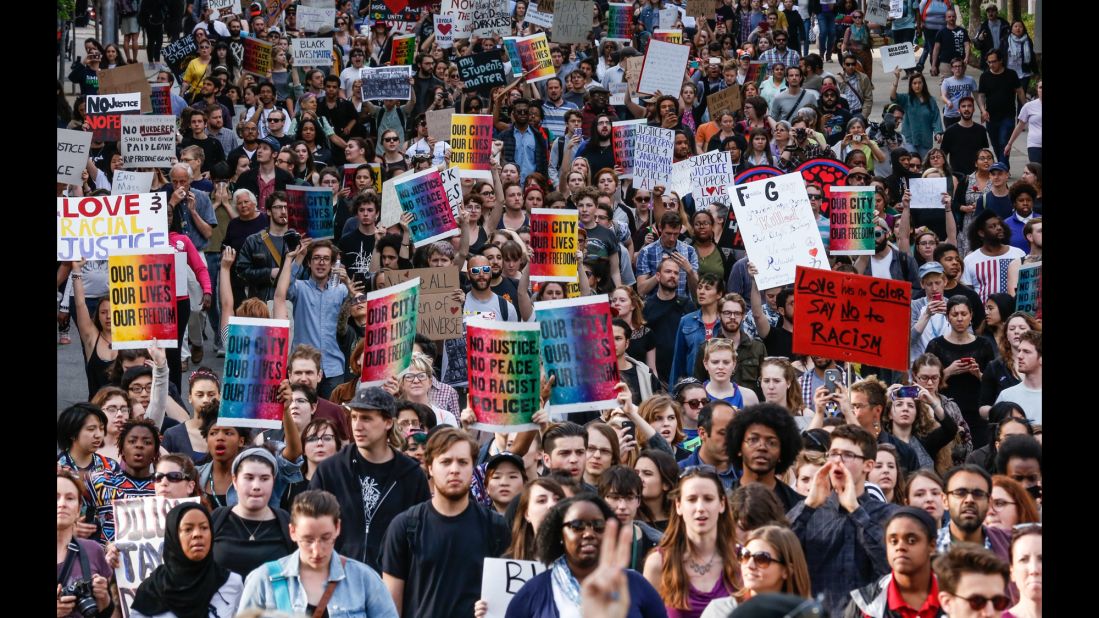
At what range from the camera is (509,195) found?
14.4 metres

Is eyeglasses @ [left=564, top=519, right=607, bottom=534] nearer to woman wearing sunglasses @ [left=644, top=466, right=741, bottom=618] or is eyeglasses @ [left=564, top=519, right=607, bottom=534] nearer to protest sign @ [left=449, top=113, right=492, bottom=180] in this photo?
woman wearing sunglasses @ [left=644, top=466, right=741, bottom=618]

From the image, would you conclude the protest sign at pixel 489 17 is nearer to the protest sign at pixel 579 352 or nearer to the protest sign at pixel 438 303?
the protest sign at pixel 438 303

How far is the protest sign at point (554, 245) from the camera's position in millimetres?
12820

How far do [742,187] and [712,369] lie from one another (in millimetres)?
2558

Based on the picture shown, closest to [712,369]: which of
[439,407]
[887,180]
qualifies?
[439,407]

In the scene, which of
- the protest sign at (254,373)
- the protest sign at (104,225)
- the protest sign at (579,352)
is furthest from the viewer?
the protest sign at (104,225)

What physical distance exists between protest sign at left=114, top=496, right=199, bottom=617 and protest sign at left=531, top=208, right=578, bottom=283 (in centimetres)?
569

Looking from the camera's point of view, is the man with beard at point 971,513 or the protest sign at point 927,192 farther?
the protest sign at point 927,192

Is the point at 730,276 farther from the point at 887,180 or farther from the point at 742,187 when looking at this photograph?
the point at 887,180

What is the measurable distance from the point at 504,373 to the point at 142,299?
2503mm

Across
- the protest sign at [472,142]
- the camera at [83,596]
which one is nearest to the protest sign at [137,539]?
the camera at [83,596]

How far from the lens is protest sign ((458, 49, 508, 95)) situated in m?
19.3

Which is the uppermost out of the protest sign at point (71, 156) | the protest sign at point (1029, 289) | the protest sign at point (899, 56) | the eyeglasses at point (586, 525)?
the protest sign at point (899, 56)

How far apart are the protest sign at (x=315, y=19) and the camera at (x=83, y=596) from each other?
60.0 feet
